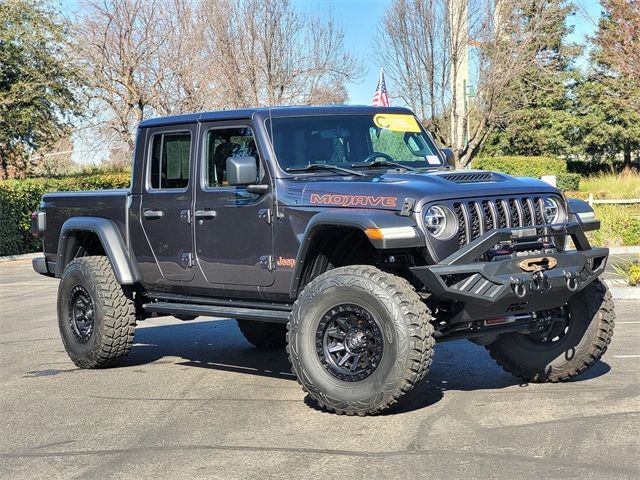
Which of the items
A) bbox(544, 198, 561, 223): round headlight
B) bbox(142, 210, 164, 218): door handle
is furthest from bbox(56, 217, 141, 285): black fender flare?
bbox(544, 198, 561, 223): round headlight

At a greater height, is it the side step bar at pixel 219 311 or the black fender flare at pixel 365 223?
the black fender flare at pixel 365 223

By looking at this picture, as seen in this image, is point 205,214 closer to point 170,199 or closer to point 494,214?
point 170,199

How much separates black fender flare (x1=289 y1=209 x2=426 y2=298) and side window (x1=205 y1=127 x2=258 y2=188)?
3.66ft

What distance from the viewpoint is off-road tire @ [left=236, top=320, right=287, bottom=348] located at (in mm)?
9219

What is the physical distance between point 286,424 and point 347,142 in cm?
239

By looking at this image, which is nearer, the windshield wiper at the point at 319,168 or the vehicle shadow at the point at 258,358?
the windshield wiper at the point at 319,168

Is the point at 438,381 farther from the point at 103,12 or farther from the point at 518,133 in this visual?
the point at 518,133

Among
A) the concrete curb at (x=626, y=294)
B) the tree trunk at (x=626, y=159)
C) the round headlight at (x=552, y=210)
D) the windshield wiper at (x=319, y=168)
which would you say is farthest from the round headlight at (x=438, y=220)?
the tree trunk at (x=626, y=159)

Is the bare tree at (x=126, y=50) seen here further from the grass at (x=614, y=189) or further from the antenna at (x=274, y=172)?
the antenna at (x=274, y=172)

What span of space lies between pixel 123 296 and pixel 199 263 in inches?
41.4

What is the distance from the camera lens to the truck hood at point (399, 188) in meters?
6.31

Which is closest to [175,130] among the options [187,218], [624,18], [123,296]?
[187,218]

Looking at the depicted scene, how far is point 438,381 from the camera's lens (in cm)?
753

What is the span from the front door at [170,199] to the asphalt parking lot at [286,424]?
3.29ft
